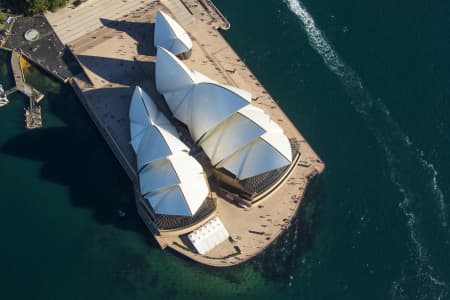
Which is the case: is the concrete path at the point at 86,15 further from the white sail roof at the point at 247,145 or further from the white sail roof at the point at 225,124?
the white sail roof at the point at 247,145

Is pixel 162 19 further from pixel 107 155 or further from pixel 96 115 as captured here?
pixel 107 155

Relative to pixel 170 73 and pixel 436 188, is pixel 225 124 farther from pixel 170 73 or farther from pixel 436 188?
pixel 436 188

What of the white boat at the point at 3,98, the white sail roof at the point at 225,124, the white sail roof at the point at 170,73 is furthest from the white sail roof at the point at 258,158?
the white boat at the point at 3,98

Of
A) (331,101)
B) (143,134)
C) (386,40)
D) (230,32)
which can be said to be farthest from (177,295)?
(386,40)

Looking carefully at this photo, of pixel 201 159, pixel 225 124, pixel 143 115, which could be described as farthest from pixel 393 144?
pixel 143 115

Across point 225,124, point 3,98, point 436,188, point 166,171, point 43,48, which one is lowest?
point 436,188

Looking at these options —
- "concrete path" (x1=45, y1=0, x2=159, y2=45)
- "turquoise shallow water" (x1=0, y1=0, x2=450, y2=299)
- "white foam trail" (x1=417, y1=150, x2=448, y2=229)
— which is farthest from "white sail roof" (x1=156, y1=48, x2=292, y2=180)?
"white foam trail" (x1=417, y1=150, x2=448, y2=229)

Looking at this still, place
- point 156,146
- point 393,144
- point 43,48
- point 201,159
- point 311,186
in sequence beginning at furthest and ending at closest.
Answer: point 43,48 → point 393,144 → point 311,186 → point 201,159 → point 156,146
